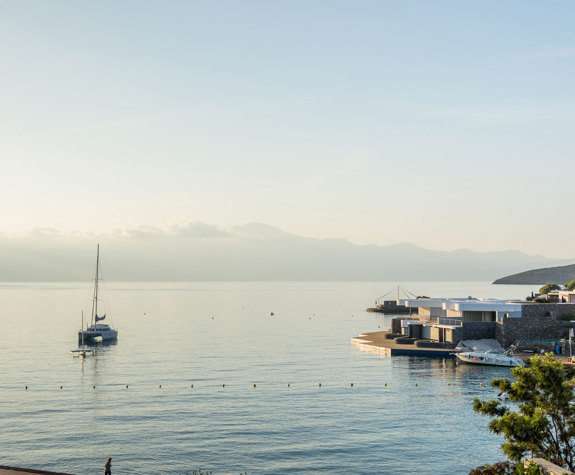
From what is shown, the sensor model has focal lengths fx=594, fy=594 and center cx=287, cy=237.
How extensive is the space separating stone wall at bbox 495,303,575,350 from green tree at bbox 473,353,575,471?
8283 cm

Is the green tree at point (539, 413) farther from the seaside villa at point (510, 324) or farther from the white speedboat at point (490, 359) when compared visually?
the seaside villa at point (510, 324)

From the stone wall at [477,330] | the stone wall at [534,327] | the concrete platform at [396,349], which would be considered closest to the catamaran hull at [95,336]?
the concrete platform at [396,349]

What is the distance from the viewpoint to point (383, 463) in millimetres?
48625

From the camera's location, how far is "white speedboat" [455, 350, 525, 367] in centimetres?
9756

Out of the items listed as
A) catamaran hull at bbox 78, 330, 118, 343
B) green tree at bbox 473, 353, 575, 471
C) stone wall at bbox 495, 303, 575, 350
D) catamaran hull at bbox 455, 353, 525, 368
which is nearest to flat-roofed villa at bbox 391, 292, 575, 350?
stone wall at bbox 495, 303, 575, 350

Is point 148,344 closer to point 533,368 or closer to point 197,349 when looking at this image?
point 197,349

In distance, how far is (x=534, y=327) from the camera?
114m

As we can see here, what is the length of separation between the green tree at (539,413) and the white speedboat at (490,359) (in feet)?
220

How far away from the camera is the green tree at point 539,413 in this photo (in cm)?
3103

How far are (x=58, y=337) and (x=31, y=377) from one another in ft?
206

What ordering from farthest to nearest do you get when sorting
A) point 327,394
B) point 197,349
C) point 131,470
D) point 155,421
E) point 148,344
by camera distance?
1. point 148,344
2. point 197,349
3. point 327,394
4. point 155,421
5. point 131,470

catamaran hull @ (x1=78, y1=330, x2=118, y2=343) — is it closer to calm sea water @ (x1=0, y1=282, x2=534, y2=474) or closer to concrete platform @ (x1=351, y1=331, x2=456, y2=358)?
calm sea water @ (x1=0, y1=282, x2=534, y2=474)

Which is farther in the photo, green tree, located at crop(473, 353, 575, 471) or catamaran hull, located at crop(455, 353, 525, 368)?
catamaran hull, located at crop(455, 353, 525, 368)

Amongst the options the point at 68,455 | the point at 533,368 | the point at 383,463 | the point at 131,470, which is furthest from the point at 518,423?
the point at 68,455
